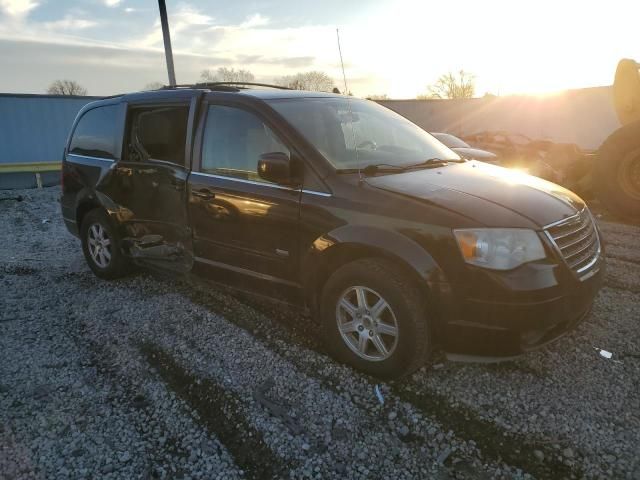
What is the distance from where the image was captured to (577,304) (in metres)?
2.69

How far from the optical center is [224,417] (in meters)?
2.66

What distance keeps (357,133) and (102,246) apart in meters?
2.97

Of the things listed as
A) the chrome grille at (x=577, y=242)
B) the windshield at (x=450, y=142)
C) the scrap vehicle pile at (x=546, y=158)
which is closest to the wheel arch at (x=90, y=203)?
the chrome grille at (x=577, y=242)

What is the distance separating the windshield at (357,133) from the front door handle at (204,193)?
0.81 meters

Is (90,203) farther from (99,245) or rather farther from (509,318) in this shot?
(509,318)

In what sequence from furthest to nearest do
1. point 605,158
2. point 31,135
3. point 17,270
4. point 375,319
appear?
point 31,135 → point 605,158 → point 17,270 → point 375,319

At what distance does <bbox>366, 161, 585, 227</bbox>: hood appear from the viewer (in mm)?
2674

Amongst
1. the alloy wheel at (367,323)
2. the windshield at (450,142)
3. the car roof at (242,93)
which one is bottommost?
the alloy wheel at (367,323)

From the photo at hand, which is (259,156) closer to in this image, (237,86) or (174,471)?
(237,86)

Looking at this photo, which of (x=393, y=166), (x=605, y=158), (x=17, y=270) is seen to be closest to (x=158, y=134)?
(x=393, y=166)

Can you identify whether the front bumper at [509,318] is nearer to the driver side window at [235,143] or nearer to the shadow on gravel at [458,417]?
the shadow on gravel at [458,417]

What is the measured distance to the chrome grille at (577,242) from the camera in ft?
8.85

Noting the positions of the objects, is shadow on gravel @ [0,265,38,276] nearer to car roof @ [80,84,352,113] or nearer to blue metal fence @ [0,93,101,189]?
car roof @ [80,84,352,113]

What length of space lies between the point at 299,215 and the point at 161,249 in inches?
67.2
